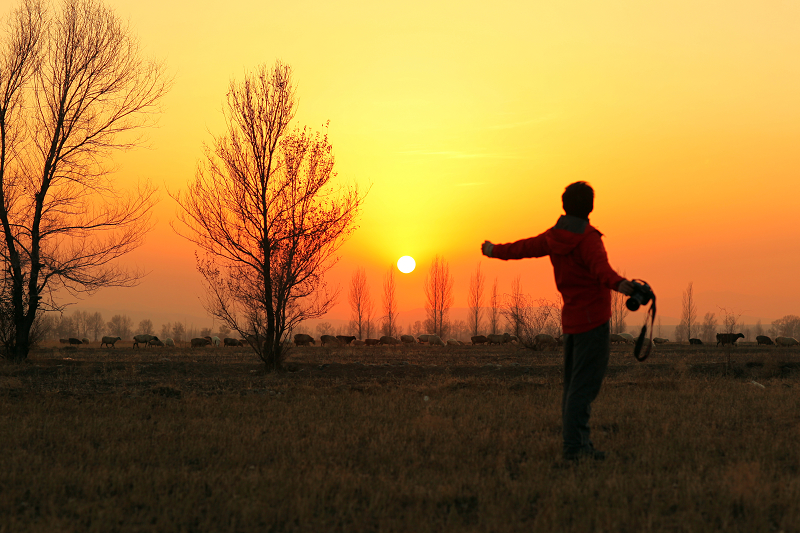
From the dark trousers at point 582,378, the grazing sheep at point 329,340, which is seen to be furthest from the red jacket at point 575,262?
the grazing sheep at point 329,340

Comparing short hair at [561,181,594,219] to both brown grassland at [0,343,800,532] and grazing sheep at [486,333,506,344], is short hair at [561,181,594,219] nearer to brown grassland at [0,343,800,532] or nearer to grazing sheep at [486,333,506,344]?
brown grassland at [0,343,800,532]

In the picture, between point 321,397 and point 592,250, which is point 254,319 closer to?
point 321,397

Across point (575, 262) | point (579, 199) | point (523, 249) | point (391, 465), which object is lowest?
point (391, 465)

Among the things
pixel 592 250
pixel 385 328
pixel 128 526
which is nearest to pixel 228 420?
pixel 128 526

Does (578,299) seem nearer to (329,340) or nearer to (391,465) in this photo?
(391,465)

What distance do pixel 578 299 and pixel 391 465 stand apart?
2.31 m

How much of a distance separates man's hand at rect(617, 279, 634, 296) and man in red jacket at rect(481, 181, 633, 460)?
0.41 metres

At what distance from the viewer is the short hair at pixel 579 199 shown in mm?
5598

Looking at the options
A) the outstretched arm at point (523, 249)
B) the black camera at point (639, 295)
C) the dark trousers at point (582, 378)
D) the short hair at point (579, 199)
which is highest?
the short hair at point (579, 199)

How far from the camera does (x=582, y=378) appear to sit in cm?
564

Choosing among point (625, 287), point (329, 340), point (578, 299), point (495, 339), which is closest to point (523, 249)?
point (578, 299)

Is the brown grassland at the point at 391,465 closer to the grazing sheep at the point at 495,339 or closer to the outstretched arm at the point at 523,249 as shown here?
the outstretched arm at the point at 523,249

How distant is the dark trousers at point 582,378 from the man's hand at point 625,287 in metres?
0.70

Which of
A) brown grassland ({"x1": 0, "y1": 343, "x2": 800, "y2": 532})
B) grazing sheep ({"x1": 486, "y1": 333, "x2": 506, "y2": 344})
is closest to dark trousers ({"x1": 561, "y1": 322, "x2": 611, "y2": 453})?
brown grassland ({"x1": 0, "y1": 343, "x2": 800, "y2": 532})
